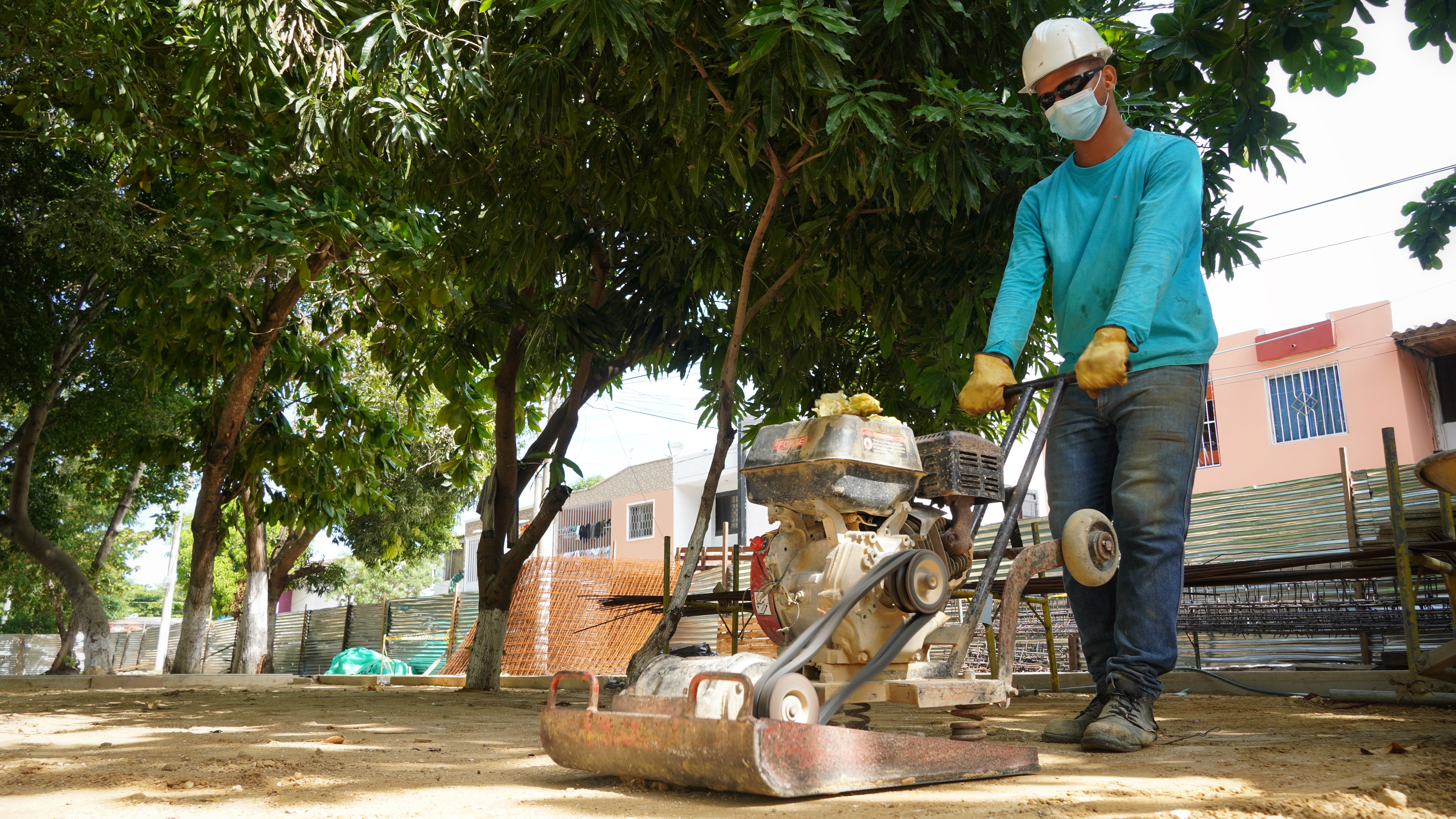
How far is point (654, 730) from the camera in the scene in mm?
2266

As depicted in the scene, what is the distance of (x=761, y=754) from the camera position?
2.01m

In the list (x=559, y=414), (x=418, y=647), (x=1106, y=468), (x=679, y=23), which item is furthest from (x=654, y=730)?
(x=418, y=647)

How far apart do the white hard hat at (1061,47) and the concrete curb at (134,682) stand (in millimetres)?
9942

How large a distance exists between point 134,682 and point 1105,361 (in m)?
11.0

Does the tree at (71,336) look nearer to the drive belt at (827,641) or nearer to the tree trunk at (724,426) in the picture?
the tree trunk at (724,426)

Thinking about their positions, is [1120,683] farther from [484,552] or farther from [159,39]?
[159,39]

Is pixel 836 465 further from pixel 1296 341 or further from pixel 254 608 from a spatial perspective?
pixel 1296 341

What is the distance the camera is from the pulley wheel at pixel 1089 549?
102 inches

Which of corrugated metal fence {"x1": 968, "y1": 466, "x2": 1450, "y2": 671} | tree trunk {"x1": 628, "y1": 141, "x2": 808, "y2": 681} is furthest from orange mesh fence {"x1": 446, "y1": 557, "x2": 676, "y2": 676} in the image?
tree trunk {"x1": 628, "y1": 141, "x2": 808, "y2": 681}

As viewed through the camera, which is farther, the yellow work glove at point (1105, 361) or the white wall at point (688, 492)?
the white wall at point (688, 492)

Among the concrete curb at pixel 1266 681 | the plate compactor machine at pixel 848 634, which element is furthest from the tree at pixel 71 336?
the concrete curb at pixel 1266 681

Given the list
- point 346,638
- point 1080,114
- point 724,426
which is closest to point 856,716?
point 1080,114

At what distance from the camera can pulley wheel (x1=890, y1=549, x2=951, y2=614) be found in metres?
2.40

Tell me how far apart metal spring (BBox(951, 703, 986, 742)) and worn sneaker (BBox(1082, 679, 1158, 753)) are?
16.8 inches
